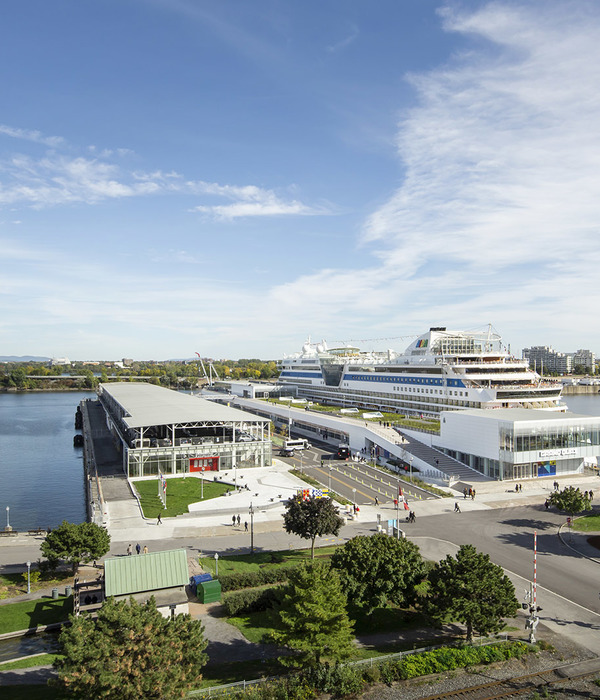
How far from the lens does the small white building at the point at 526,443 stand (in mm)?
51656

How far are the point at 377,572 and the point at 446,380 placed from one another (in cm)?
5144

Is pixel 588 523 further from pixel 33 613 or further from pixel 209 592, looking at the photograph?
pixel 33 613

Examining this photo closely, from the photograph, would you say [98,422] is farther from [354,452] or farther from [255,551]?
[255,551]

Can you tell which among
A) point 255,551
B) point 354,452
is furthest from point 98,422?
point 255,551

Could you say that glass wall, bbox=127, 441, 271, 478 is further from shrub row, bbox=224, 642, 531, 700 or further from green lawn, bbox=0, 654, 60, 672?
shrub row, bbox=224, 642, 531, 700

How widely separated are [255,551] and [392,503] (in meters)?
15.2

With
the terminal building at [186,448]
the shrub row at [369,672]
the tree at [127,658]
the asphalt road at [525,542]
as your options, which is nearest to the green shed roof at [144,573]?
the tree at [127,658]

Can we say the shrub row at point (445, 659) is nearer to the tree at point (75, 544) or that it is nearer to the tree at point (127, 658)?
the tree at point (127, 658)

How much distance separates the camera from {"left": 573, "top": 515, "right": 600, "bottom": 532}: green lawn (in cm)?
Answer: 3744

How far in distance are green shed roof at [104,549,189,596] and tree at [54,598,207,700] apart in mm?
5960

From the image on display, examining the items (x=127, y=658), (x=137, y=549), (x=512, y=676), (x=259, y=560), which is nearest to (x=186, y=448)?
(x=137, y=549)

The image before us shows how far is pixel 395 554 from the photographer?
80.6ft

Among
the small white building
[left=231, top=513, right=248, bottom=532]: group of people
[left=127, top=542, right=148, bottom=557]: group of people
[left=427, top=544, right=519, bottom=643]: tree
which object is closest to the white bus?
the small white building

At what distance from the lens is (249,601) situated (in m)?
25.3
